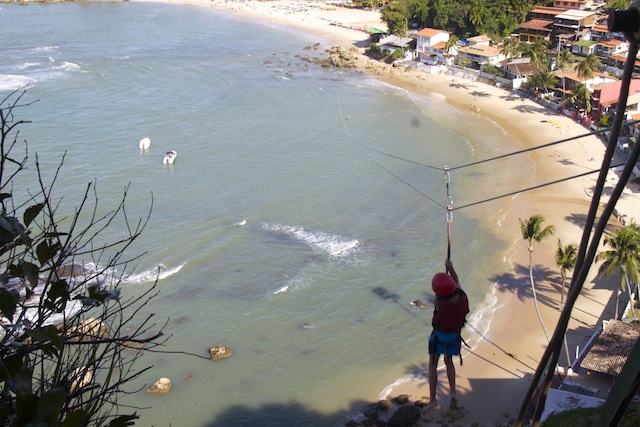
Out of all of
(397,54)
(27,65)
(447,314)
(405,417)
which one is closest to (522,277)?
(405,417)

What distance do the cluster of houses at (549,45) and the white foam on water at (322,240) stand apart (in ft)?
76.4

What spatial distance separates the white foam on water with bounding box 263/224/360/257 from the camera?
1035 inches

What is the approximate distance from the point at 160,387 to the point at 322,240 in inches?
421

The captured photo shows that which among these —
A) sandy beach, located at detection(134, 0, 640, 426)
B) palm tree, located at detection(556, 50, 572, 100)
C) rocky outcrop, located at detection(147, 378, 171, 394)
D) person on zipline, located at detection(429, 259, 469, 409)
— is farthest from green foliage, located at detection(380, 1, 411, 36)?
person on zipline, located at detection(429, 259, 469, 409)

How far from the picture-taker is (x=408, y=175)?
3431 cm

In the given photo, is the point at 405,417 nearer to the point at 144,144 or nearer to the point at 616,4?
the point at 144,144

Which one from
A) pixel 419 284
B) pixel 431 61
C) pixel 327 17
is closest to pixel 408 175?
pixel 419 284

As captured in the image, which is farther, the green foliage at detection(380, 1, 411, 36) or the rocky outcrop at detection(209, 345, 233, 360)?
the green foliage at detection(380, 1, 411, 36)

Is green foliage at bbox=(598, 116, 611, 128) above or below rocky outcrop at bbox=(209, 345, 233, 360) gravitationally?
above

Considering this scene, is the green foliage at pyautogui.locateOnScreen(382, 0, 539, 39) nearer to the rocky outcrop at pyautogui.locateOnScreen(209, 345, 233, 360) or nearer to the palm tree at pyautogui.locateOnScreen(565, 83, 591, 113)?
the palm tree at pyautogui.locateOnScreen(565, 83, 591, 113)

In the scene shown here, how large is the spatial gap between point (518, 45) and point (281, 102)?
21.2m

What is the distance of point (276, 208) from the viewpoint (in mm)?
30375

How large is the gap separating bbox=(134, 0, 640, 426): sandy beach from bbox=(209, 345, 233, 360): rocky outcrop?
186 inches

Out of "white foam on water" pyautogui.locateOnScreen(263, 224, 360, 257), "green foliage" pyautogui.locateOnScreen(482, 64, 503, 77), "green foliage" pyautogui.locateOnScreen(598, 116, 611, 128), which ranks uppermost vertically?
"green foliage" pyautogui.locateOnScreen(482, 64, 503, 77)
